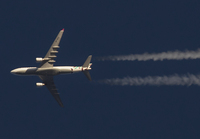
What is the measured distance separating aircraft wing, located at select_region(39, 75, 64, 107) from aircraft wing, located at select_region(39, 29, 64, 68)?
4.74 metres

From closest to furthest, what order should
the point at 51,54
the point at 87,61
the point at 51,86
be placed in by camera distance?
the point at 51,54 < the point at 87,61 < the point at 51,86

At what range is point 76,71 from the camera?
287ft

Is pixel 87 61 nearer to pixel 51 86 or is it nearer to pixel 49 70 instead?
pixel 49 70

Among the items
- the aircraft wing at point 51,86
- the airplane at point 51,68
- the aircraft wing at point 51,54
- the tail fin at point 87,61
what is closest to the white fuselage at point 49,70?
the airplane at point 51,68

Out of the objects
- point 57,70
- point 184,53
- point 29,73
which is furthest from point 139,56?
point 29,73

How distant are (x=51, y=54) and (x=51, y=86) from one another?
10.1m

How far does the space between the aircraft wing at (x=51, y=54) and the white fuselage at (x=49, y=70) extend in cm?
117

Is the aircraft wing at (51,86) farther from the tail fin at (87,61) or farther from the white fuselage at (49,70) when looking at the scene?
the tail fin at (87,61)

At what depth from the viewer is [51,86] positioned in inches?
3674

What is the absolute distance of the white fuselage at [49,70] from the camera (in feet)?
285

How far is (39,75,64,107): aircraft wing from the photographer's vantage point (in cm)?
9162

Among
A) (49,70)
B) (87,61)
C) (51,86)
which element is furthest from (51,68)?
(87,61)

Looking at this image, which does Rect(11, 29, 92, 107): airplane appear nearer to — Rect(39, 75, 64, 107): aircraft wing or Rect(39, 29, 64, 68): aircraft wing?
Rect(39, 29, 64, 68): aircraft wing

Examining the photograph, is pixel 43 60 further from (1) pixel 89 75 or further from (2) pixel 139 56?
(2) pixel 139 56
